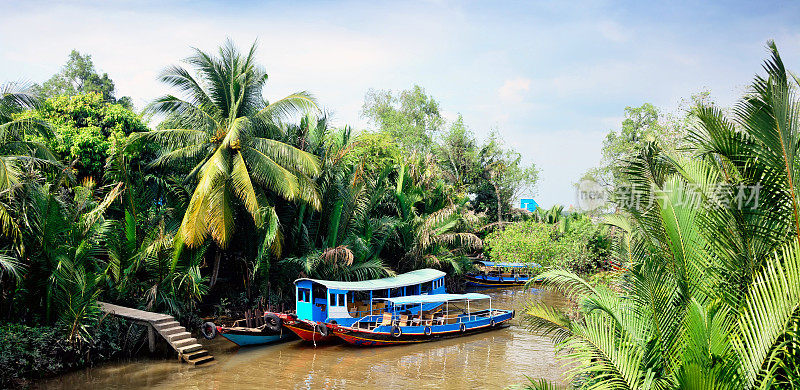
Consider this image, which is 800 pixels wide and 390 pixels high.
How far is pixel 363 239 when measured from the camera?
63.8 feet

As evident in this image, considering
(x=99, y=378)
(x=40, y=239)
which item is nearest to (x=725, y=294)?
(x=99, y=378)

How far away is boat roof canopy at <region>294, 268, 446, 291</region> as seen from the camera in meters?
15.4

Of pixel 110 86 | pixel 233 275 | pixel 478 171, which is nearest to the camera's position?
pixel 233 275

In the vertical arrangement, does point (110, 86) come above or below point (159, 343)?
above

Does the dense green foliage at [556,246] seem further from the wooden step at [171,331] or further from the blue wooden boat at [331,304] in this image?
the wooden step at [171,331]

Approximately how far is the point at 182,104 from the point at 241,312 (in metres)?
6.76

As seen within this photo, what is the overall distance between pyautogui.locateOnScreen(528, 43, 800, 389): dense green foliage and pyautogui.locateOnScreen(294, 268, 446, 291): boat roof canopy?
1101 cm

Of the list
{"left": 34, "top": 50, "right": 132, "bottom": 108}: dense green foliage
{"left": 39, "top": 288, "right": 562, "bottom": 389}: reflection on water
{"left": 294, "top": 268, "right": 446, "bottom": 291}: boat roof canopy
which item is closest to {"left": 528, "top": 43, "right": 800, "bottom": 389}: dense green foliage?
{"left": 39, "top": 288, "right": 562, "bottom": 389}: reflection on water

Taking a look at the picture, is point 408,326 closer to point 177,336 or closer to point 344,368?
point 344,368

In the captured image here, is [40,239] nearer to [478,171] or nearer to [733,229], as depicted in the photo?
[733,229]

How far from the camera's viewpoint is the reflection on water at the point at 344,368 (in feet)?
37.4

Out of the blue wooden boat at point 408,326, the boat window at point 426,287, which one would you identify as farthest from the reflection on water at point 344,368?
the boat window at point 426,287

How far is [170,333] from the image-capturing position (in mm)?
12664

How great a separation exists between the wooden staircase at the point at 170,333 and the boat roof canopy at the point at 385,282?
359cm
